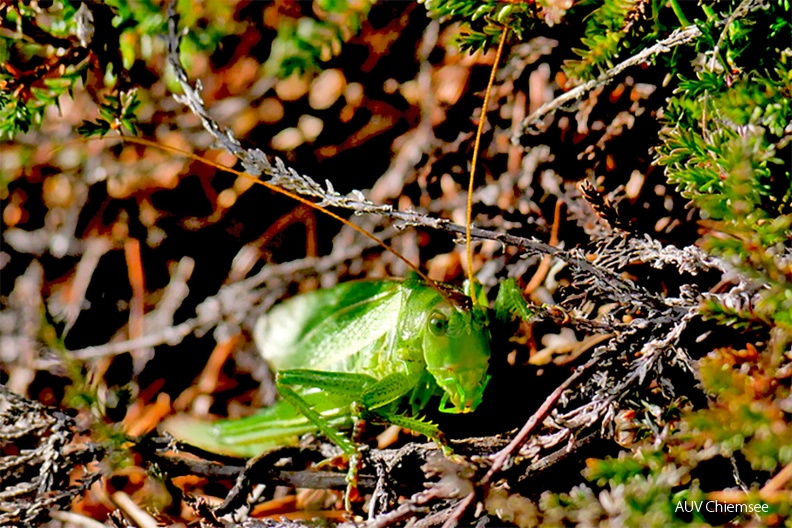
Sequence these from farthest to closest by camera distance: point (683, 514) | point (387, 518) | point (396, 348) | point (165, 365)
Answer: point (165, 365) → point (396, 348) → point (387, 518) → point (683, 514)

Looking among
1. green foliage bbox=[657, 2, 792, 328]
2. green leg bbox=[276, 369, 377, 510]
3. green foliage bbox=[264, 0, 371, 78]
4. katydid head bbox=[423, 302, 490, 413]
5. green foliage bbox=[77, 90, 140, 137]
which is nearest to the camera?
green foliage bbox=[657, 2, 792, 328]

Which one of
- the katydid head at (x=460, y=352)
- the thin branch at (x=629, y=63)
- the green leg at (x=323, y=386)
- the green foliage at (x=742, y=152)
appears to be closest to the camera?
the green foliage at (x=742, y=152)

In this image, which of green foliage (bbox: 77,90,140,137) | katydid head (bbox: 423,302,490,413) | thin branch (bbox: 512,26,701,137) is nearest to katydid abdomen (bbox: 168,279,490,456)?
katydid head (bbox: 423,302,490,413)

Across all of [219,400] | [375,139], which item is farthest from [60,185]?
[375,139]

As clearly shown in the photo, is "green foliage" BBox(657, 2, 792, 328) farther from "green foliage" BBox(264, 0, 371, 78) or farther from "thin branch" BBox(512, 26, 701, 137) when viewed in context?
"green foliage" BBox(264, 0, 371, 78)

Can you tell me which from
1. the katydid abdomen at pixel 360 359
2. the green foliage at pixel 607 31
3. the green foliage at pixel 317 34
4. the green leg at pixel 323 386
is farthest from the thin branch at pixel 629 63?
the green leg at pixel 323 386

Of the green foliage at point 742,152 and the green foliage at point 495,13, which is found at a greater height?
the green foliage at point 495,13

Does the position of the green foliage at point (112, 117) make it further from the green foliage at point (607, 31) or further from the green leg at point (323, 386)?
the green foliage at point (607, 31)

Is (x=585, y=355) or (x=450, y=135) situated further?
(x=450, y=135)

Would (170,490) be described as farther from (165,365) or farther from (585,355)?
(585,355)
